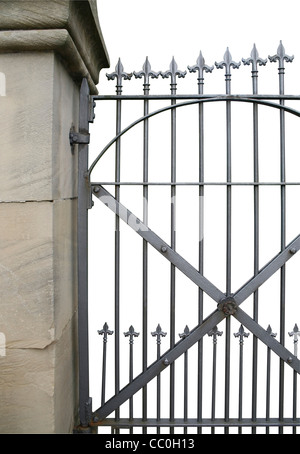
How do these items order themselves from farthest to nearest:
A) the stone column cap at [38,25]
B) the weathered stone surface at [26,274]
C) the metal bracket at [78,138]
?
1. the metal bracket at [78,138]
2. the weathered stone surface at [26,274]
3. the stone column cap at [38,25]

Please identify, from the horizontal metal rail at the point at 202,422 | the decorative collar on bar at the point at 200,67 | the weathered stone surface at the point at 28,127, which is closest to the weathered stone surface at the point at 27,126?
the weathered stone surface at the point at 28,127

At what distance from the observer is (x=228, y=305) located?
129 inches

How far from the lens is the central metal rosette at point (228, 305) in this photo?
327 centimetres

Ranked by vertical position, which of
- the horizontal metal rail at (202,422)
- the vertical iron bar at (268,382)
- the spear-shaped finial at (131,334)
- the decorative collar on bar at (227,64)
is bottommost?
the horizontal metal rail at (202,422)

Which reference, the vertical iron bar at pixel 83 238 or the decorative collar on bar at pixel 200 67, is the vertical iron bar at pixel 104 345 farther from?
the decorative collar on bar at pixel 200 67

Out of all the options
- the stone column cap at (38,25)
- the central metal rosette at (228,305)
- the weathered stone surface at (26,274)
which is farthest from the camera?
the central metal rosette at (228,305)

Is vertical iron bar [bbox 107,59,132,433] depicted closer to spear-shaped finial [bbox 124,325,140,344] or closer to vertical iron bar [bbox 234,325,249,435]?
spear-shaped finial [bbox 124,325,140,344]

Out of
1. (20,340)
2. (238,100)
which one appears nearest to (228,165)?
(238,100)

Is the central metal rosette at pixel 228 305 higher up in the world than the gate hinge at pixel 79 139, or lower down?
lower down

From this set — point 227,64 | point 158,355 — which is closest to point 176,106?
point 227,64

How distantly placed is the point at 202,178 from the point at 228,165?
185mm

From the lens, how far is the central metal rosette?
3.27 meters

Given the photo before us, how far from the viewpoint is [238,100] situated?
3.23 metres

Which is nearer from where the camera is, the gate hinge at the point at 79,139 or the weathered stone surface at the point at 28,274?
the weathered stone surface at the point at 28,274
